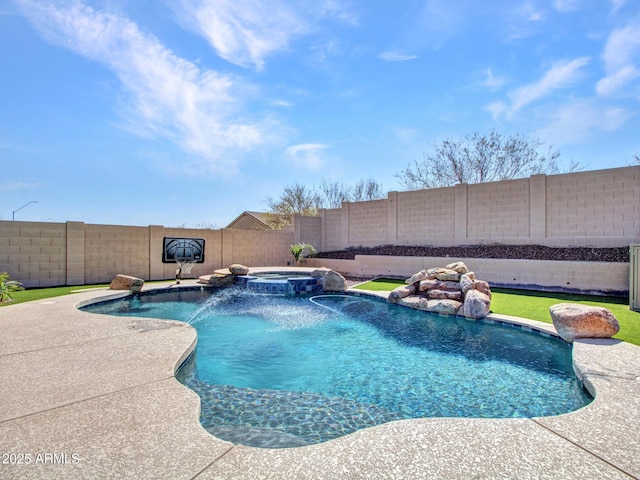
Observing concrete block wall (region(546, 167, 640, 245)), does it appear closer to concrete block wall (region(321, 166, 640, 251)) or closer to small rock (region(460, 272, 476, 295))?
concrete block wall (region(321, 166, 640, 251))

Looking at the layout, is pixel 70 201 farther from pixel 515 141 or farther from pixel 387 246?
pixel 515 141

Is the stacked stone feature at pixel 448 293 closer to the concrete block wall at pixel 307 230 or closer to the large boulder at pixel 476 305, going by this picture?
the large boulder at pixel 476 305

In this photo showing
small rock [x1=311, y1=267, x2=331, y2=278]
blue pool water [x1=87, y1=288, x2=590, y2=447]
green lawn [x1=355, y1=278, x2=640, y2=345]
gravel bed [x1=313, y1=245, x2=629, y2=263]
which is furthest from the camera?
small rock [x1=311, y1=267, x2=331, y2=278]

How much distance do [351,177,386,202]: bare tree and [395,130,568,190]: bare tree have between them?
22.0 feet

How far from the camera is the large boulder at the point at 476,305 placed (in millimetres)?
6984

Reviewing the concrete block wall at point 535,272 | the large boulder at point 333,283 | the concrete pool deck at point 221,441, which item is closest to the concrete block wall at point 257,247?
the concrete block wall at point 535,272

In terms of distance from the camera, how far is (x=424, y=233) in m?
14.0

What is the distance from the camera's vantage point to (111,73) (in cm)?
811

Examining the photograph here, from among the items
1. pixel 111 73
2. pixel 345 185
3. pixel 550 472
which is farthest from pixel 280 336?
pixel 345 185

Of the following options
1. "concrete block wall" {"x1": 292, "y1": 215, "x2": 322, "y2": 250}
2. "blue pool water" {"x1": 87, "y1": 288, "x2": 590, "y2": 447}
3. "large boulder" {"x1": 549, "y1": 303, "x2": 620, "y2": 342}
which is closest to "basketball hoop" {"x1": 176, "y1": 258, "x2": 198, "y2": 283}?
"blue pool water" {"x1": 87, "y1": 288, "x2": 590, "y2": 447}

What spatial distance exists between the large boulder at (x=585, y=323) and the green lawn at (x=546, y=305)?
0.92 ft

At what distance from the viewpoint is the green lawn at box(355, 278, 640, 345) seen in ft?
17.8

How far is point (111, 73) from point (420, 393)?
947cm

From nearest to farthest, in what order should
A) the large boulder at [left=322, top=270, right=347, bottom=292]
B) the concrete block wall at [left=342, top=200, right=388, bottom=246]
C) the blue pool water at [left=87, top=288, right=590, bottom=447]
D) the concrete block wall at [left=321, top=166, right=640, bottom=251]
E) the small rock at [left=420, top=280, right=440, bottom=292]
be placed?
the blue pool water at [left=87, top=288, right=590, bottom=447] → the small rock at [left=420, top=280, right=440, bottom=292] → the concrete block wall at [left=321, top=166, right=640, bottom=251] → the large boulder at [left=322, top=270, right=347, bottom=292] → the concrete block wall at [left=342, top=200, right=388, bottom=246]
